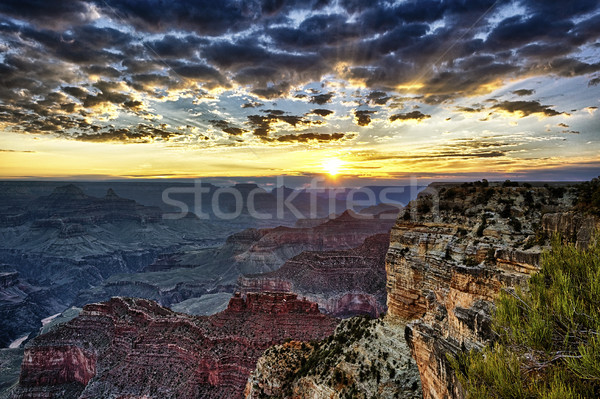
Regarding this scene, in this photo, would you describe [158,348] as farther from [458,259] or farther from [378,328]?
[458,259]

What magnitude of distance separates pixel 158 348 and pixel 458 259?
28.5m

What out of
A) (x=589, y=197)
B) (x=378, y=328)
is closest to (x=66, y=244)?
(x=378, y=328)

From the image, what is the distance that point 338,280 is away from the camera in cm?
6556

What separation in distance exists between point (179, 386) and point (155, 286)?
72949 mm

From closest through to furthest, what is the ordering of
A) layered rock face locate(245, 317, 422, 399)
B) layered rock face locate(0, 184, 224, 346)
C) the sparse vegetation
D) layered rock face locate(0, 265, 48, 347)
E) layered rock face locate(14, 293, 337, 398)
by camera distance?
the sparse vegetation < layered rock face locate(245, 317, 422, 399) < layered rock face locate(14, 293, 337, 398) < layered rock face locate(0, 265, 48, 347) < layered rock face locate(0, 184, 224, 346)

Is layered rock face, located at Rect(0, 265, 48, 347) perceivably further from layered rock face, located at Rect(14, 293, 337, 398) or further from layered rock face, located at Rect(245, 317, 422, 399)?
layered rock face, located at Rect(245, 317, 422, 399)

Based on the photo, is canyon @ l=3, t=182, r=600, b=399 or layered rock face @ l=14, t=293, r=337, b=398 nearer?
canyon @ l=3, t=182, r=600, b=399

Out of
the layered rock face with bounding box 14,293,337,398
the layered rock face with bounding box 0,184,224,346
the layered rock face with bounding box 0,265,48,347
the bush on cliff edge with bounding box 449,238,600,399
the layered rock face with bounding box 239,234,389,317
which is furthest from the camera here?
the layered rock face with bounding box 0,184,224,346

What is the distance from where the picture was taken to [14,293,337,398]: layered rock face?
2806 cm

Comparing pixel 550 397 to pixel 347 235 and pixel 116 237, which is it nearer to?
pixel 347 235

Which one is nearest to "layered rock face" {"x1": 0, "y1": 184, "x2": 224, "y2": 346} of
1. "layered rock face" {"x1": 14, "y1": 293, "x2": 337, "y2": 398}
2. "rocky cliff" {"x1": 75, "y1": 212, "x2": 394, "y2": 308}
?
"rocky cliff" {"x1": 75, "y1": 212, "x2": 394, "y2": 308}

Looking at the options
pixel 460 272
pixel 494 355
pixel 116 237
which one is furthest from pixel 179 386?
pixel 116 237

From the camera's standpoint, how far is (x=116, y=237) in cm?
16200

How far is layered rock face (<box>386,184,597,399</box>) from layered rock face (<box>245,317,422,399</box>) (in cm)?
228
